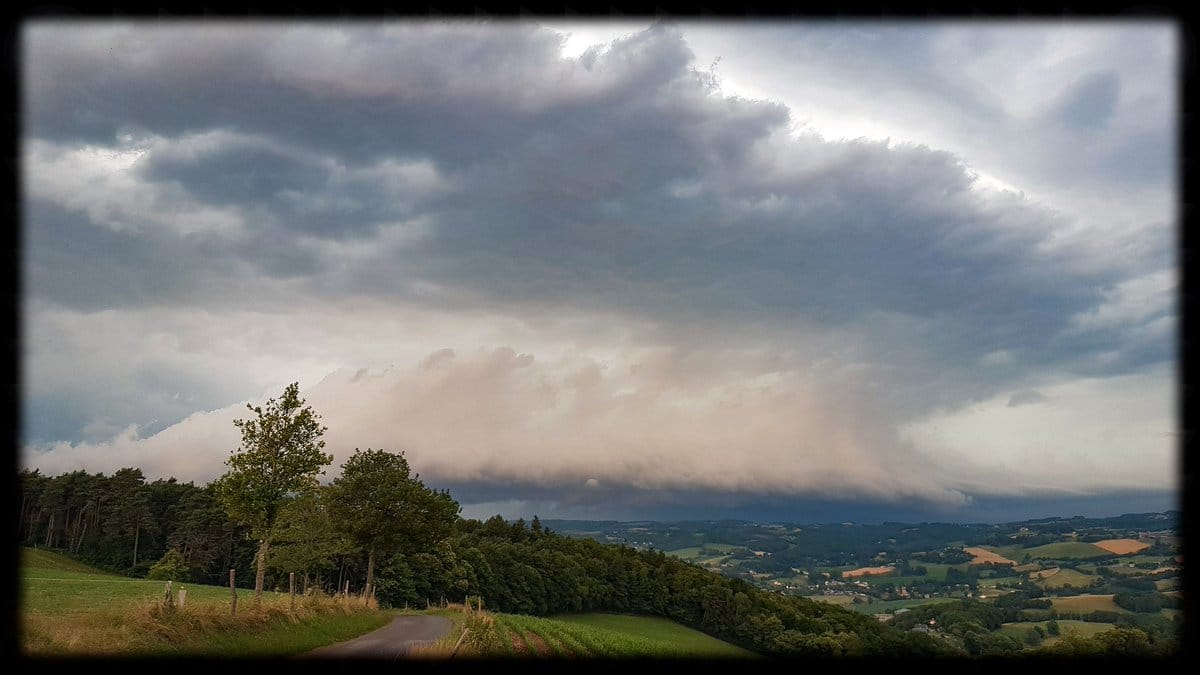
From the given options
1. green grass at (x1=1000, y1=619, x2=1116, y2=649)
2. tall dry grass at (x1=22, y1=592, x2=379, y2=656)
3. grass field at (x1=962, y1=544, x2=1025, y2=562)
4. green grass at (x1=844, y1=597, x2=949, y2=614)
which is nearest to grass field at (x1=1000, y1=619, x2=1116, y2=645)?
green grass at (x1=1000, y1=619, x2=1116, y2=649)

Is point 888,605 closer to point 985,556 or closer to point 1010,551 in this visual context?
point 985,556

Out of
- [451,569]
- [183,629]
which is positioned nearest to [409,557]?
[451,569]

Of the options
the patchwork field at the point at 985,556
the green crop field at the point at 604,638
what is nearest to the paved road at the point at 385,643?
the green crop field at the point at 604,638

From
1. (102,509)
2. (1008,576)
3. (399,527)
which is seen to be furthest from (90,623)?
(102,509)

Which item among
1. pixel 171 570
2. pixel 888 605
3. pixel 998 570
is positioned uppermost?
pixel 998 570

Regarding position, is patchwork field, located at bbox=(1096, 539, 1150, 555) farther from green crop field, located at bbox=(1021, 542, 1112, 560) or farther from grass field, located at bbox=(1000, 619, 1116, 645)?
green crop field, located at bbox=(1021, 542, 1112, 560)

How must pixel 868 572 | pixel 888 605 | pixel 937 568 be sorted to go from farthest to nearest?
pixel 868 572 < pixel 937 568 < pixel 888 605

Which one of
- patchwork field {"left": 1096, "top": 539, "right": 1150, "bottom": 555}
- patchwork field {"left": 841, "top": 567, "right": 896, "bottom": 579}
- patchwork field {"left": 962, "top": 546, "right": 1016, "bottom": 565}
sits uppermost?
patchwork field {"left": 1096, "top": 539, "right": 1150, "bottom": 555}
